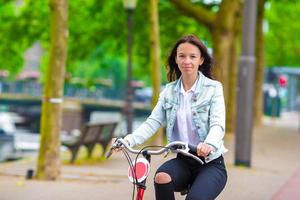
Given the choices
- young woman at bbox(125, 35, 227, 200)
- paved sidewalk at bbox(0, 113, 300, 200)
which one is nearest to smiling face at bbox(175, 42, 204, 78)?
young woman at bbox(125, 35, 227, 200)

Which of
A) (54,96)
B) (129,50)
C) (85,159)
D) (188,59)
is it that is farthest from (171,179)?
(129,50)

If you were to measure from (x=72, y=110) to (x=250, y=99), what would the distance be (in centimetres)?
5127

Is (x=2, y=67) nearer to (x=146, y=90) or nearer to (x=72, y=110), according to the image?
(x=72, y=110)

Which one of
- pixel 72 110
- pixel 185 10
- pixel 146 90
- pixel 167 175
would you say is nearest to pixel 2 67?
pixel 185 10

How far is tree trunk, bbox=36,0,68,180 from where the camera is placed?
1080cm

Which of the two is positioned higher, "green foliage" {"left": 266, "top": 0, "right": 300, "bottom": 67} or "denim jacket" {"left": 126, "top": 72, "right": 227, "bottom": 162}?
"green foliage" {"left": 266, "top": 0, "right": 300, "bottom": 67}

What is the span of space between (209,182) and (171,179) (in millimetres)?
209

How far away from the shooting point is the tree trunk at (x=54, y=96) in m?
10.8

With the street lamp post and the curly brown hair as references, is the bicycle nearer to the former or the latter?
the curly brown hair

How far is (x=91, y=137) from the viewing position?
16.0 metres

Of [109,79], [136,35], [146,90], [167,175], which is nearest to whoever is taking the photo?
[167,175]

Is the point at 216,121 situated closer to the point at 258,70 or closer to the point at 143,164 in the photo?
the point at 143,164

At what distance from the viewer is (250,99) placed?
13484 millimetres

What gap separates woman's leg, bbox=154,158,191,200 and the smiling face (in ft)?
1.68
